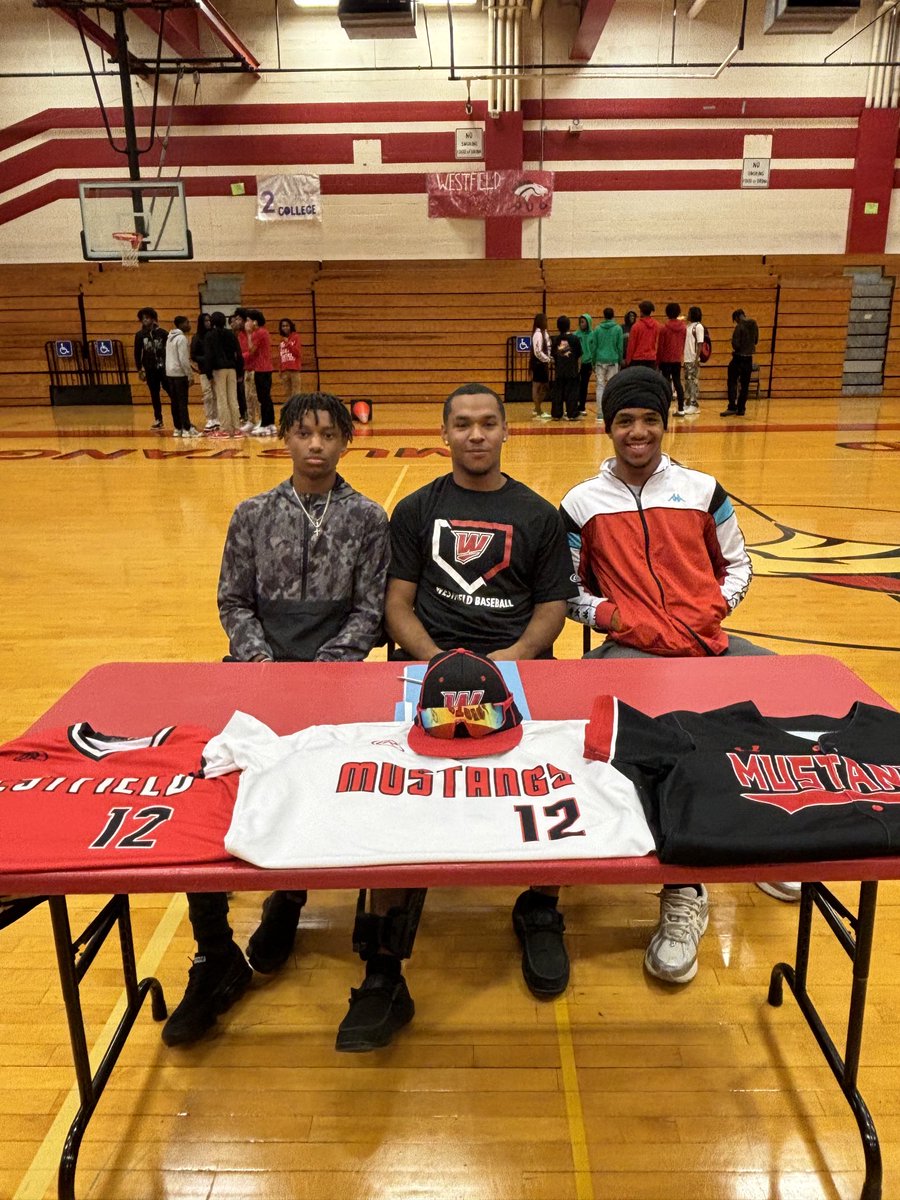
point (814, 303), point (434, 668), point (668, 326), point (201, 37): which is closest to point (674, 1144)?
point (434, 668)

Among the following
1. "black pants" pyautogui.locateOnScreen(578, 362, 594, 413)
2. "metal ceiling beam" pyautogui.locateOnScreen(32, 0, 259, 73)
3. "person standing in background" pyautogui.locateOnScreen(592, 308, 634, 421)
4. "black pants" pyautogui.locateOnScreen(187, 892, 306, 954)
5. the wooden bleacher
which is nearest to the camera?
"black pants" pyautogui.locateOnScreen(187, 892, 306, 954)

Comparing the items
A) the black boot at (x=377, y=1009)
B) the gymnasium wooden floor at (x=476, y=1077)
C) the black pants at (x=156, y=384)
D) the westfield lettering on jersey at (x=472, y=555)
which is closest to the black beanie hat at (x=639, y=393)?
the westfield lettering on jersey at (x=472, y=555)

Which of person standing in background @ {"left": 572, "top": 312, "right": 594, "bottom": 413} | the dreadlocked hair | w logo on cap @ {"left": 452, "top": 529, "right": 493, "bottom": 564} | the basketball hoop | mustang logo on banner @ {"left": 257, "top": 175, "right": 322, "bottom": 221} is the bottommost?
w logo on cap @ {"left": 452, "top": 529, "right": 493, "bottom": 564}

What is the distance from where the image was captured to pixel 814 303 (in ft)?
51.6

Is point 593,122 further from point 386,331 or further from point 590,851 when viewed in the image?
point 590,851

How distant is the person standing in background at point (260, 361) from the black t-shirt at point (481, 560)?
10.2 m

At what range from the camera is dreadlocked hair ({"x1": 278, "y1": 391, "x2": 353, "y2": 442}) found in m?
2.64

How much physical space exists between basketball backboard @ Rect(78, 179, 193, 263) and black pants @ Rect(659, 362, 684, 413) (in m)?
7.54

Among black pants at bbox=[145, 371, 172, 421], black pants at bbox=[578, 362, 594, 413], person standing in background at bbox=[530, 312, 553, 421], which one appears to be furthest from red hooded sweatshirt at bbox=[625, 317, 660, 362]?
black pants at bbox=[145, 371, 172, 421]

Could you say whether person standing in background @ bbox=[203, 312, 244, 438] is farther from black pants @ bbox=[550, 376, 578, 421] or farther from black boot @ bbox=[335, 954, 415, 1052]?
black boot @ bbox=[335, 954, 415, 1052]

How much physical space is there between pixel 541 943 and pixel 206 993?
0.89 meters

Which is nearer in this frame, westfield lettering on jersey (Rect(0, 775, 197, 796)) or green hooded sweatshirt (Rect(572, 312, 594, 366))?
westfield lettering on jersey (Rect(0, 775, 197, 796))

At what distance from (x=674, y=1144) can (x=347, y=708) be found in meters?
1.17

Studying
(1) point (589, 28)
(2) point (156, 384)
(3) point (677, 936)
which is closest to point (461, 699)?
(3) point (677, 936)
